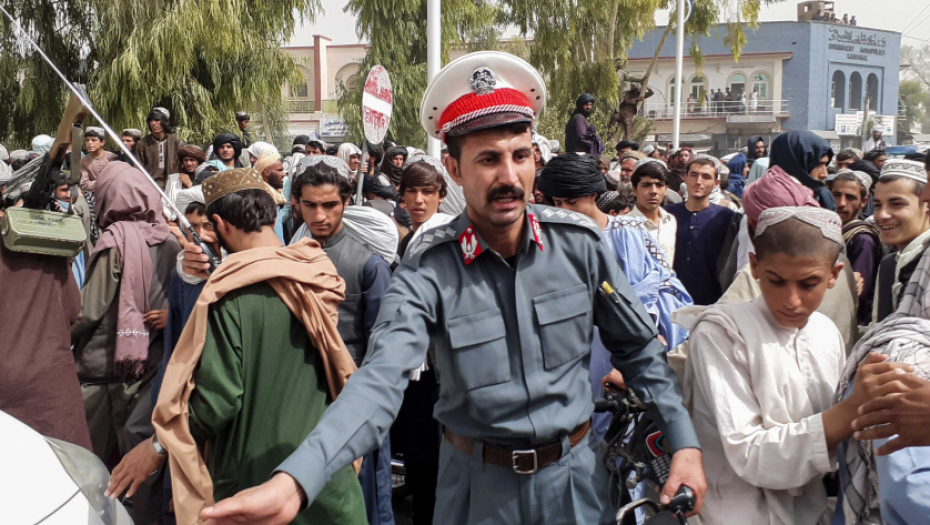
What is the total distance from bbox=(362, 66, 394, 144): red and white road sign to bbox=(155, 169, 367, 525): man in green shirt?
363cm

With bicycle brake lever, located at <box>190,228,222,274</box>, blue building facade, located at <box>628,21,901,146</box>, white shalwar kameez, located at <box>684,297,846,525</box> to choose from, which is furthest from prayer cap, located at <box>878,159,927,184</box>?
blue building facade, located at <box>628,21,901,146</box>

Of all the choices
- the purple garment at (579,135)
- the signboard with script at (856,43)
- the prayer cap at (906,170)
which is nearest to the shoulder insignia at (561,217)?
the prayer cap at (906,170)

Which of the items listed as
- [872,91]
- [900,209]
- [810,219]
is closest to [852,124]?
[872,91]

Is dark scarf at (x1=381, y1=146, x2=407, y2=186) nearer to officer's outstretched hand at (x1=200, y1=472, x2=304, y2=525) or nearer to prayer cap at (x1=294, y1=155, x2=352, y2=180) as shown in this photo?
prayer cap at (x1=294, y1=155, x2=352, y2=180)

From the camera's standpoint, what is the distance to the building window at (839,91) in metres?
56.5

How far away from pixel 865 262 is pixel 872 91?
62.9m

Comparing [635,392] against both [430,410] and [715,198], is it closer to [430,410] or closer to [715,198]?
[430,410]

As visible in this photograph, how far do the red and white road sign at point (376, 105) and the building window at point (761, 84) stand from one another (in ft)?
168

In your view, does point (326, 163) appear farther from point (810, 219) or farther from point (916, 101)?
point (916, 101)

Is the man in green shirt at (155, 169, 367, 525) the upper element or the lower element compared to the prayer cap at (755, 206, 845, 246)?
lower

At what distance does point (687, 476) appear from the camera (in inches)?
85.7

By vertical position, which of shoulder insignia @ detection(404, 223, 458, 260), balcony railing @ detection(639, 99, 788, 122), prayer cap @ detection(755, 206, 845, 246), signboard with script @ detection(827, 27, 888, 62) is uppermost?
signboard with script @ detection(827, 27, 888, 62)

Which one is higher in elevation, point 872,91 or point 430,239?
point 872,91

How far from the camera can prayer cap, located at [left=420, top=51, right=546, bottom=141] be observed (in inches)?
92.3
